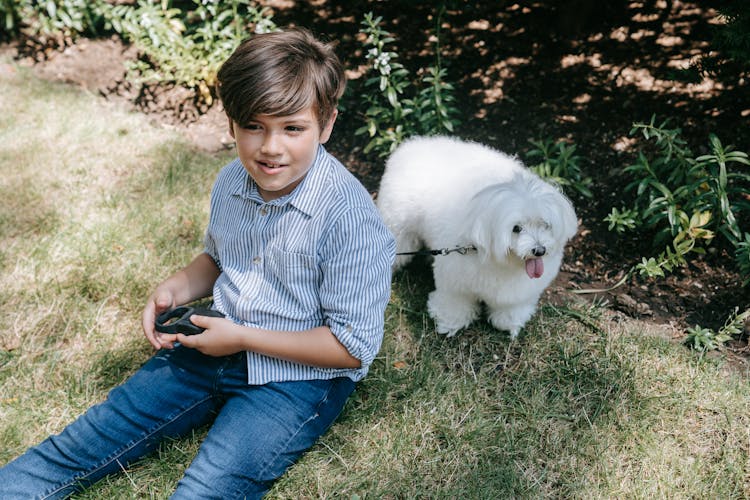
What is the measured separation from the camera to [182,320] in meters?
1.86

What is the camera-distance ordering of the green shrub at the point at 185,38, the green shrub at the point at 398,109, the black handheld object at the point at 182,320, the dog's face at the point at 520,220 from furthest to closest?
the green shrub at the point at 185,38, the green shrub at the point at 398,109, the dog's face at the point at 520,220, the black handheld object at the point at 182,320

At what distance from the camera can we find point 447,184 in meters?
2.50

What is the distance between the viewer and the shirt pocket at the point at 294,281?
5.92 feet

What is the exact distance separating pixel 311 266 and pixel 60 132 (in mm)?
2880

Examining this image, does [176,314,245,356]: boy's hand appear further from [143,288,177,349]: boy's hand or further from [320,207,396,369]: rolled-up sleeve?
[320,207,396,369]: rolled-up sleeve

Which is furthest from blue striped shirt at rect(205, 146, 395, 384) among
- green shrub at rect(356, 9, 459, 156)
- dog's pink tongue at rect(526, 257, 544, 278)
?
green shrub at rect(356, 9, 459, 156)

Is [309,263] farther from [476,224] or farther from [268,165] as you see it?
[476,224]

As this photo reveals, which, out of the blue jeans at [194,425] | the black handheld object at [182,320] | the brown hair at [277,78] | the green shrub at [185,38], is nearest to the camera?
the brown hair at [277,78]

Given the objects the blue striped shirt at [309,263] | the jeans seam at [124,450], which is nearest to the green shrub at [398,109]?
the blue striped shirt at [309,263]

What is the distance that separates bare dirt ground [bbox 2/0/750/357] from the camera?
275 cm

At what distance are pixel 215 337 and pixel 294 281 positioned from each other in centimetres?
30

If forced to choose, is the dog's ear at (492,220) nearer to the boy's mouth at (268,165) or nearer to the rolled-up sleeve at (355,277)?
the rolled-up sleeve at (355,277)

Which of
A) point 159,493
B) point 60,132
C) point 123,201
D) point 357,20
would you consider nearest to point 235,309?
point 159,493

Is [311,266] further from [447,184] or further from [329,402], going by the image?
[447,184]
